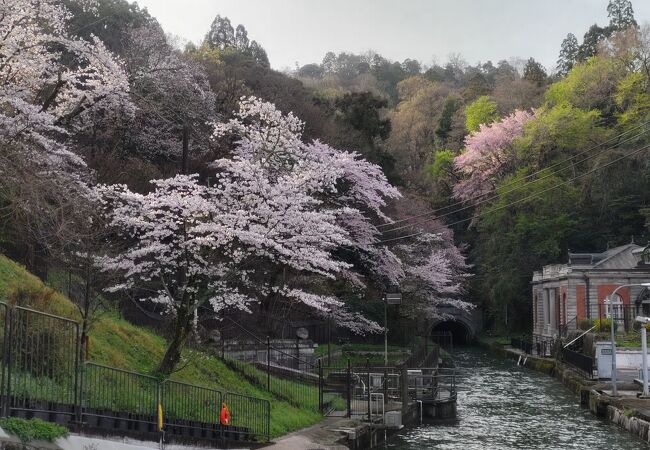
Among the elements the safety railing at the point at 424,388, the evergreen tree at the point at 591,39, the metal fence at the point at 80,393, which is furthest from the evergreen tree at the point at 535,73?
the metal fence at the point at 80,393

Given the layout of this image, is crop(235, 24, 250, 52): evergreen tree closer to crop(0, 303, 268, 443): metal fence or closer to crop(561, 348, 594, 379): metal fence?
crop(561, 348, 594, 379): metal fence

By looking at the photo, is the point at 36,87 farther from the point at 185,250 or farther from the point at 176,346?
the point at 176,346

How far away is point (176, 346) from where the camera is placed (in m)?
18.9

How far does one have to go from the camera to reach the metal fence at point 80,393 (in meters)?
10.2

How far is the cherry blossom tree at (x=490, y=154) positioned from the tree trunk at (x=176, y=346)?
59.5 m

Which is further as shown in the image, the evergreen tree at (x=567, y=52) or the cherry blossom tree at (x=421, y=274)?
the evergreen tree at (x=567, y=52)

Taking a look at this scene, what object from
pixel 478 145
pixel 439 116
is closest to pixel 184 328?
pixel 478 145

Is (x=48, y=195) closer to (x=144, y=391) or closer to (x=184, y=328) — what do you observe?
(x=144, y=391)

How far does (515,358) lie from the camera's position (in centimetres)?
6003

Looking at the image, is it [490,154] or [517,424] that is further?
[490,154]

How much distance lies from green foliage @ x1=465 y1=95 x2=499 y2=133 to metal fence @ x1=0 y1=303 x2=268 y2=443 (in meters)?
74.7

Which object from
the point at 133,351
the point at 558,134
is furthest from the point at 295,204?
the point at 558,134

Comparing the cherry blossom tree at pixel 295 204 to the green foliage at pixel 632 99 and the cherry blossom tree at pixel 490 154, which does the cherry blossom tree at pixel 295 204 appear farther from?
the cherry blossom tree at pixel 490 154

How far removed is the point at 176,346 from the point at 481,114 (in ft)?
244
